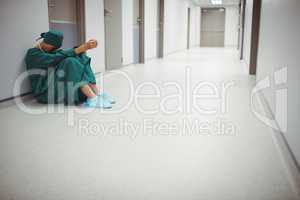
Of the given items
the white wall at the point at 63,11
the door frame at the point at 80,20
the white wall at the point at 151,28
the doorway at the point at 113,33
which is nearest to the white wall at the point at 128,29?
the doorway at the point at 113,33

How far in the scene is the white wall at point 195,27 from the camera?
61.3ft

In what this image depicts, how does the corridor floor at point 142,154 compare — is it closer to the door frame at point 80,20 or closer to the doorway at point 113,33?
the door frame at point 80,20

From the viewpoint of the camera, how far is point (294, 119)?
2012mm

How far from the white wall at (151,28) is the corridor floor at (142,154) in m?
5.76

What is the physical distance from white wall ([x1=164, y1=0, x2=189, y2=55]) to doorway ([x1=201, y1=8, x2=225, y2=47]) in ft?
17.6

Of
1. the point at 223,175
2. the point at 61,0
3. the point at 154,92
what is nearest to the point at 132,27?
the point at 61,0

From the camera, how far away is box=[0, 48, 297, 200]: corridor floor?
1650mm

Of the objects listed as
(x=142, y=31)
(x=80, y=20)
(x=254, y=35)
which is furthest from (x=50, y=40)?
(x=142, y=31)

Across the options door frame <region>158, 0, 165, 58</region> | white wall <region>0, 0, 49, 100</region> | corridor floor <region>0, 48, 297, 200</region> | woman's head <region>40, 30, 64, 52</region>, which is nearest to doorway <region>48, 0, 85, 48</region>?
white wall <region>0, 0, 49, 100</region>

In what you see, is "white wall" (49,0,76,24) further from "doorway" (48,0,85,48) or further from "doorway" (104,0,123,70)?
"doorway" (104,0,123,70)

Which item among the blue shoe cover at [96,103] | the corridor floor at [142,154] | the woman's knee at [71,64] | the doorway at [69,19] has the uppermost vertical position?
the doorway at [69,19]

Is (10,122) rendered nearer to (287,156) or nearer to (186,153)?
(186,153)

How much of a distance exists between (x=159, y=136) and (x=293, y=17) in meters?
1.31

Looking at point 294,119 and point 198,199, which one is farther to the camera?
point 294,119
